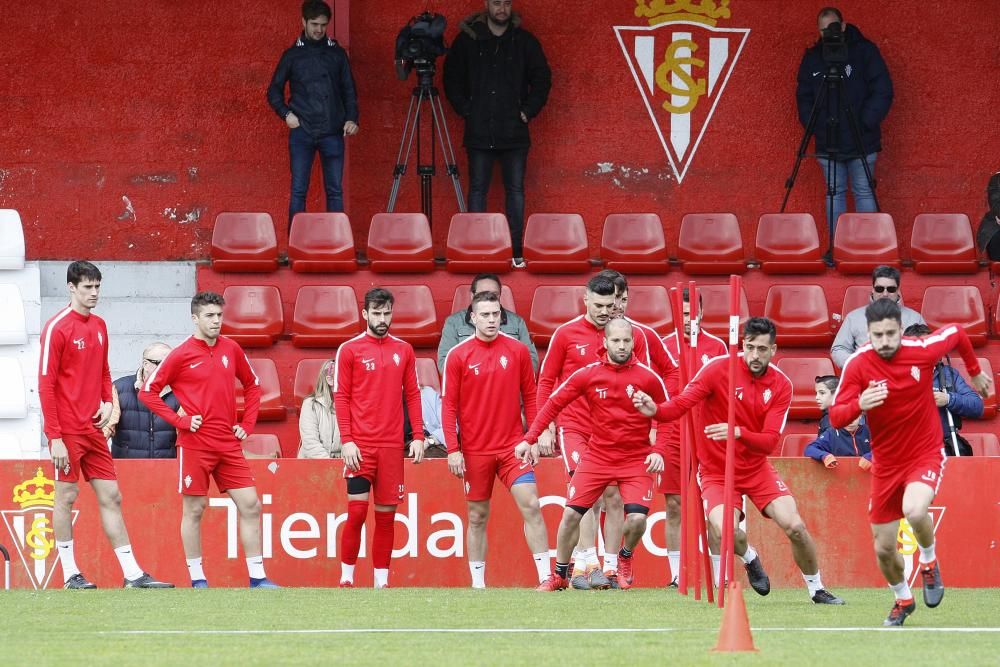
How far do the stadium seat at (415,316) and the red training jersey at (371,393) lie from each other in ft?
9.74

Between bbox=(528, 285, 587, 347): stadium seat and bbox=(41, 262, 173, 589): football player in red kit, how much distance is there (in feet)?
14.5

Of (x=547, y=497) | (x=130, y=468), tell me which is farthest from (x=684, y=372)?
(x=130, y=468)

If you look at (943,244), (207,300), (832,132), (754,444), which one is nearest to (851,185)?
(832,132)

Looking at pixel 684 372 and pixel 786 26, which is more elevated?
pixel 786 26

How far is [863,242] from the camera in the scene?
14.8m

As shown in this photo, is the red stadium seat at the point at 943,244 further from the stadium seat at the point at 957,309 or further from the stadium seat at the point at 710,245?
the stadium seat at the point at 710,245

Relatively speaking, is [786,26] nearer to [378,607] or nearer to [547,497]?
[547,497]

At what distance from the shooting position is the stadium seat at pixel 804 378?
13.4 metres

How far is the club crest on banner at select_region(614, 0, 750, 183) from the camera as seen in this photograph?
16359 millimetres

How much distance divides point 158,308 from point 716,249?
4965 mm

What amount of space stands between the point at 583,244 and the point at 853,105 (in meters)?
2.96

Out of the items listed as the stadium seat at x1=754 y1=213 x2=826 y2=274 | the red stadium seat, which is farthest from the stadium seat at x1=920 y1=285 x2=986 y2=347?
the stadium seat at x1=754 y1=213 x2=826 y2=274

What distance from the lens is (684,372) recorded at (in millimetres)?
9648

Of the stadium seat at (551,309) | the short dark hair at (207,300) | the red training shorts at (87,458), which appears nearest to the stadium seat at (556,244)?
the stadium seat at (551,309)
